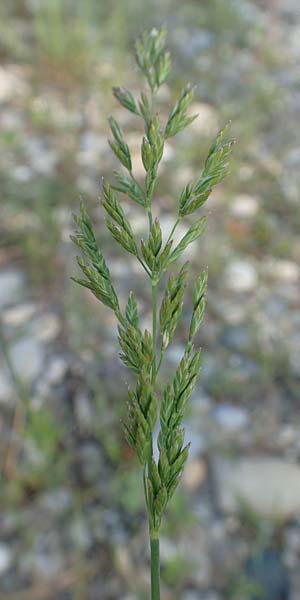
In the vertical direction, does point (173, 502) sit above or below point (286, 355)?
below

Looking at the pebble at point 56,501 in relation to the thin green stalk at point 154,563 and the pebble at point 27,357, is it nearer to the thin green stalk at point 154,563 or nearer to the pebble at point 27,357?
the pebble at point 27,357

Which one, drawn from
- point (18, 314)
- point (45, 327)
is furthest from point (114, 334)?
point (18, 314)

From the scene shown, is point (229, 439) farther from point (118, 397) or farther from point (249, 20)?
point (249, 20)

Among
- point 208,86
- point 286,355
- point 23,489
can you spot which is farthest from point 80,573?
point 208,86

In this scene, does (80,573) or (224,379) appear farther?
(224,379)

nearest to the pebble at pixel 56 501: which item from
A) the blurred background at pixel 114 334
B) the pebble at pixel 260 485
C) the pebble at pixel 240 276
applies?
the blurred background at pixel 114 334

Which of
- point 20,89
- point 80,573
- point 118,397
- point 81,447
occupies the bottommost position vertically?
point 80,573

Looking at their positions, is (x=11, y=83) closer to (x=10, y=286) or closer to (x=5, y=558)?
(x=10, y=286)
